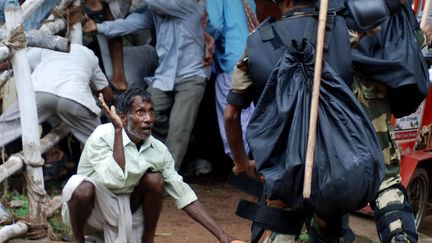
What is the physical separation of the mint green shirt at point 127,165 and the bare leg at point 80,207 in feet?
0.28

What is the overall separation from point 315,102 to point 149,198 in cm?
148

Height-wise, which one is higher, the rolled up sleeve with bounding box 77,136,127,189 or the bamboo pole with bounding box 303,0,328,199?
the bamboo pole with bounding box 303,0,328,199

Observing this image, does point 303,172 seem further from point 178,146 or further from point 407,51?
point 178,146

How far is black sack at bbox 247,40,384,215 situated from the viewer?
5.06 metres

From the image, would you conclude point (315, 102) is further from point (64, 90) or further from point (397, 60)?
point (64, 90)

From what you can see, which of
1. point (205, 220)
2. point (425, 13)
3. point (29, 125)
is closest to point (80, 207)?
point (205, 220)

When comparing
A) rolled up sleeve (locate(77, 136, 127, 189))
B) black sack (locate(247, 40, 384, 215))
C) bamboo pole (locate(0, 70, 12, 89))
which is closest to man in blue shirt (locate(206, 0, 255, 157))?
bamboo pole (locate(0, 70, 12, 89))

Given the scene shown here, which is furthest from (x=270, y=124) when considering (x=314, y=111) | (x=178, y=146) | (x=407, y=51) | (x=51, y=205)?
(x=178, y=146)

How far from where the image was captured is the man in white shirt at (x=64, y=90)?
299 inches

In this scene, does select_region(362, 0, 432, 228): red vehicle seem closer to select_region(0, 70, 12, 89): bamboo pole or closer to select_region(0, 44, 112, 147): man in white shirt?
select_region(0, 44, 112, 147): man in white shirt

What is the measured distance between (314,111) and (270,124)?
272 mm

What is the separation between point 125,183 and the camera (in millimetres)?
6078

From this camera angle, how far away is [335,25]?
17.9 feet

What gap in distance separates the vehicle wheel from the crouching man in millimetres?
2320
